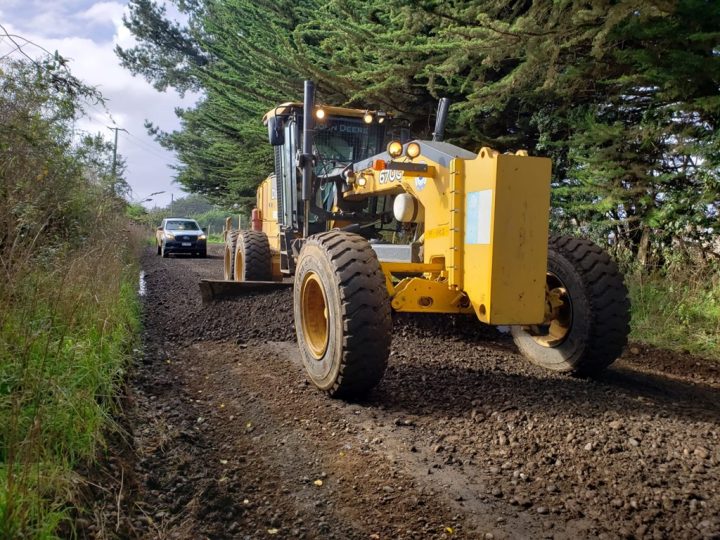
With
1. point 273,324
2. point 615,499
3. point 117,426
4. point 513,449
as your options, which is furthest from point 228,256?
point 615,499

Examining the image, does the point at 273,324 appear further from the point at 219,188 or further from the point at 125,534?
the point at 219,188

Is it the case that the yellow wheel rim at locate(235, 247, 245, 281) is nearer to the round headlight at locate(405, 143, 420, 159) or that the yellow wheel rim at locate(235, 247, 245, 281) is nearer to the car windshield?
the round headlight at locate(405, 143, 420, 159)

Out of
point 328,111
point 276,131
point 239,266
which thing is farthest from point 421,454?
point 239,266

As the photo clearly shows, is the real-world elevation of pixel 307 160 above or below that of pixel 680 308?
above

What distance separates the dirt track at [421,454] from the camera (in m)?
2.34

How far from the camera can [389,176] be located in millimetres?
4734

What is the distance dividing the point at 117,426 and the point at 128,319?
2.93 m

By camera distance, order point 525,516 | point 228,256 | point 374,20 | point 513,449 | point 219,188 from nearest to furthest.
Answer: point 525,516 → point 513,449 → point 228,256 → point 374,20 → point 219,188

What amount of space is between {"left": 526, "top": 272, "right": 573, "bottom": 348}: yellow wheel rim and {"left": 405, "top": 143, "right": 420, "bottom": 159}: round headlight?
1438 mm

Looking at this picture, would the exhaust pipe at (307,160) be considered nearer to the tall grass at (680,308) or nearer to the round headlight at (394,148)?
the round headlight at (394,148)

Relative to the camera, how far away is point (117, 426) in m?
3.12

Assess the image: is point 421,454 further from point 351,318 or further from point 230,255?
point 230,255

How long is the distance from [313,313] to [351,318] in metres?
1.04

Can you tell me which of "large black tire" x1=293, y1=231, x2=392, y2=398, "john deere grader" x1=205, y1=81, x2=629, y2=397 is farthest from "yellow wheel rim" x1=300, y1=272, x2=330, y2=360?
"large black tire" x1=293, y1=231, x2=392, y2=398
